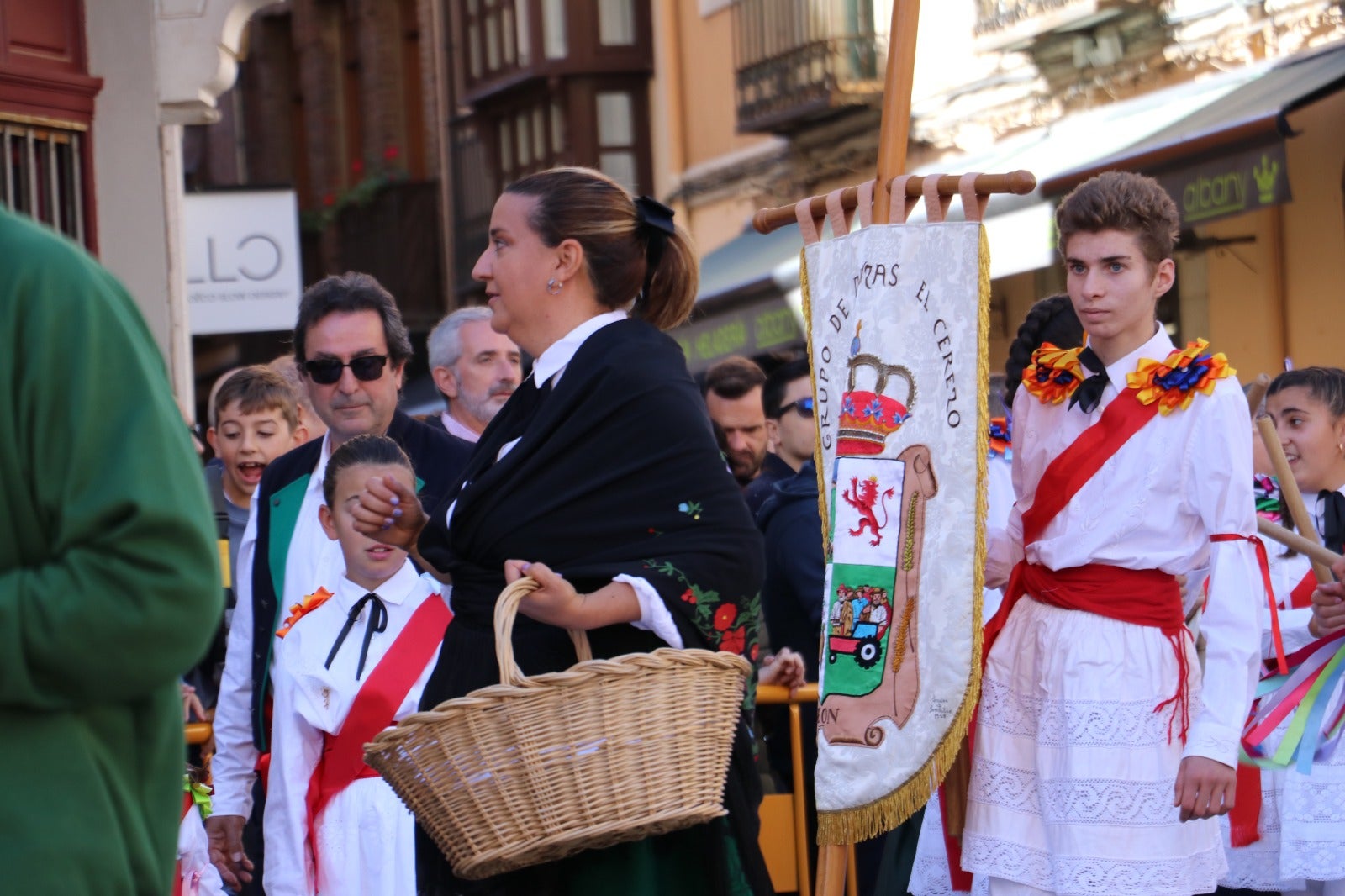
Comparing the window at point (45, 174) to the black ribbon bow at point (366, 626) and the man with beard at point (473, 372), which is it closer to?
the man with beard at point (473, 372)

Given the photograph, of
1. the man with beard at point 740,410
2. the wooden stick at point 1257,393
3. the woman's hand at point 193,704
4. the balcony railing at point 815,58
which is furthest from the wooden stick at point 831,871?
the balcony railing at point 815,58

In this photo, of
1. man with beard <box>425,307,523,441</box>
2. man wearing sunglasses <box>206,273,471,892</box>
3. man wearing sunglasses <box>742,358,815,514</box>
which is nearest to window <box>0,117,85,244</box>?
man with beard <box>425,307,523,441</box>

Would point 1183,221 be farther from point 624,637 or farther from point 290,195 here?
point 624,637

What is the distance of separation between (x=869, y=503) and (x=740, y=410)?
3.39 meters

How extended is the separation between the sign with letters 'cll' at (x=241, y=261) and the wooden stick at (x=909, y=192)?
8249 mm

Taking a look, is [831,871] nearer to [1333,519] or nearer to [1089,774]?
[1089,774]

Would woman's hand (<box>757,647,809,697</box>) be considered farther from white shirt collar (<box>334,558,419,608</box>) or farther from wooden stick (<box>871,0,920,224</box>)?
wooden stick (<box>871,0,920,224</box>)

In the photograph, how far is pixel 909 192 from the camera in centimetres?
448

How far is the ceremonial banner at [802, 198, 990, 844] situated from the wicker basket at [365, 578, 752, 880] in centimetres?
105

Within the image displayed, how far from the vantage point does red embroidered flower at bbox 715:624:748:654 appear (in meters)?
3.71

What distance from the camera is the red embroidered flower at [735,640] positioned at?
3715 millimetres

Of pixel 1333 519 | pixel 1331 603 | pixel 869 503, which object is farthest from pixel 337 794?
pixel 1333 519

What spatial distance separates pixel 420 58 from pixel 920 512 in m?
26.5

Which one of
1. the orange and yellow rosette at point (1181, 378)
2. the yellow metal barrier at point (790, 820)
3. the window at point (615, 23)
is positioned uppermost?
the window at point (615, 23)
